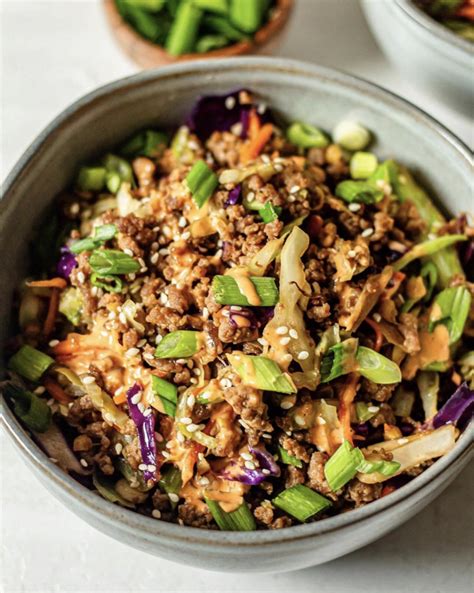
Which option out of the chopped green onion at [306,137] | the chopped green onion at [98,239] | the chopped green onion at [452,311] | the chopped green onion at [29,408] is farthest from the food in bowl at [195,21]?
the chopped green onion at [29,408]

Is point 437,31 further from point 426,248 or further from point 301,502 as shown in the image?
point 301,502

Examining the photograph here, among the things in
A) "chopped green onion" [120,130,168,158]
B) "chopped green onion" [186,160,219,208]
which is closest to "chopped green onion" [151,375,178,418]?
"chopped green onion" [186,160,219,208]

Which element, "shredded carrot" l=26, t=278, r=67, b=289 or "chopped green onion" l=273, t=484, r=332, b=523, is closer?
"chopped green onion" l=273, t=484, r=332, b=523

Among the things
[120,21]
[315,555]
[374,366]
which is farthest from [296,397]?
[120,21]

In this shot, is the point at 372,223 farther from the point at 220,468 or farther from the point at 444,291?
the point at 220,468

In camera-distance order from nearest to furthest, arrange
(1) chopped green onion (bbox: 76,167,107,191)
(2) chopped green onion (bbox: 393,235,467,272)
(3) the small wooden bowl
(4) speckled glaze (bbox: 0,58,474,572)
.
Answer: (4) speckled glaze (bbox: 0,58,474,572) → (2) chopped green onion (bbox: 393,235,467,272) → (1) chopped green onion (bbox: 76,167,107,191) → (3) the small wooden bowl

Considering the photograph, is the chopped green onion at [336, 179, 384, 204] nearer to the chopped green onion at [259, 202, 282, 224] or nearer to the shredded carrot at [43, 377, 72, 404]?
the chopped green onion at [259, 202, 282, 224]

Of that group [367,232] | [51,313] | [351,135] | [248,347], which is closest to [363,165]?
[351,135]
